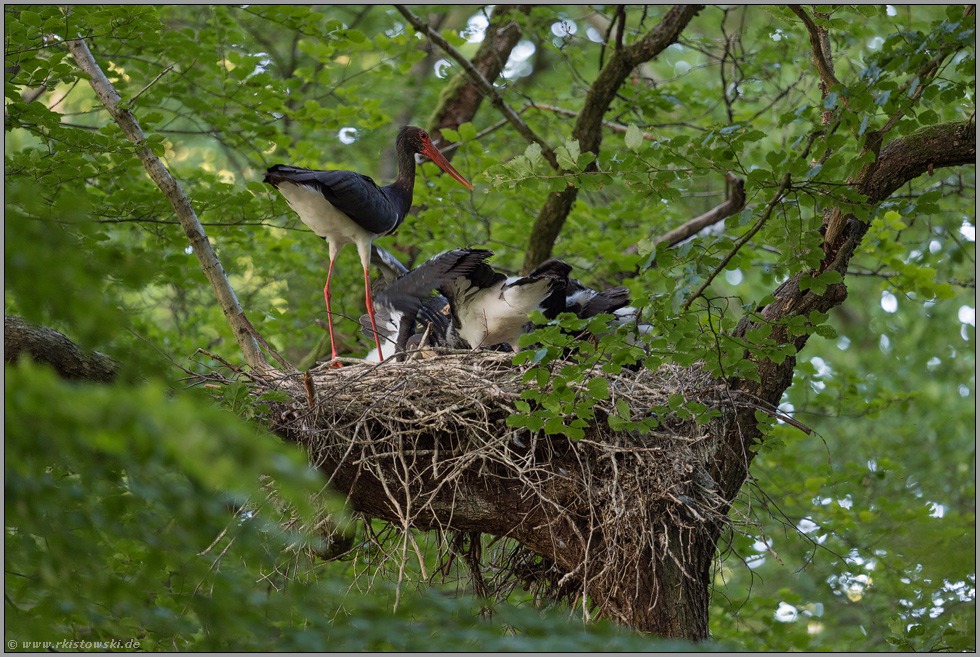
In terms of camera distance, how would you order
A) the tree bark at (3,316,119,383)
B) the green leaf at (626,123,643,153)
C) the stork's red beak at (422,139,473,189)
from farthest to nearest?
the stork's red beak at (422,139,473,189) → the tree bark at (3,316,119,383) → the green leaf at (626,123,643,153)

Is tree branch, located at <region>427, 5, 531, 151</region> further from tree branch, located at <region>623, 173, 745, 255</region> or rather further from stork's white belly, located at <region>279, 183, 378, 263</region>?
stork's white belly, located at <region>279, 183, 378, 263</region>

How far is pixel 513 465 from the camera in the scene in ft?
10.9

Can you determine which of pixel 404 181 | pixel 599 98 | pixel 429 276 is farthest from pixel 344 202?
pixel 599 98

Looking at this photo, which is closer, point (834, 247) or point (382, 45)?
point (834, 247)

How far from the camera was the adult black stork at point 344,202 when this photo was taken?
4270 millimetres

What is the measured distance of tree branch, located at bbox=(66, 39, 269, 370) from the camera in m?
4.04

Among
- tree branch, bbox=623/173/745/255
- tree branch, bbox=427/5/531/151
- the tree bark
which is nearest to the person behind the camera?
the tree bark

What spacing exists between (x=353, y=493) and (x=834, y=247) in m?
2.35

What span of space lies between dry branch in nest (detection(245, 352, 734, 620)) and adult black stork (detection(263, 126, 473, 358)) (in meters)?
0.72

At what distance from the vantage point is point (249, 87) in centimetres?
496

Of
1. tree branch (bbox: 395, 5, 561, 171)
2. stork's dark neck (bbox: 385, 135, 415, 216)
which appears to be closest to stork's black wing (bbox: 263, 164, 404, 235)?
stork's dark neck (bbox: 385, 135, 415, 216)

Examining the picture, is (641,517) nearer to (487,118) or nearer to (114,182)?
(114,182)

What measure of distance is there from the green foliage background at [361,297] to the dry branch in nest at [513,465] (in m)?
0.32

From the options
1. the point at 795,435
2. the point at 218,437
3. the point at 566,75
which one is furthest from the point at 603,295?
the point at 566,75
